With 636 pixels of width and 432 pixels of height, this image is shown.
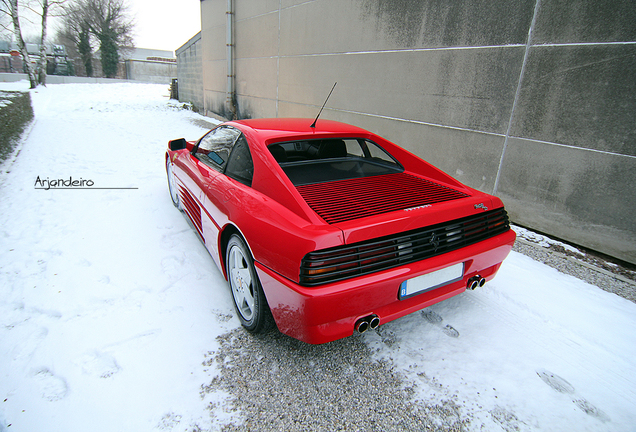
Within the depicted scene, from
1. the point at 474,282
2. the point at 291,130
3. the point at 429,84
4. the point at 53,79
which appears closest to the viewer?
the point at 474,282

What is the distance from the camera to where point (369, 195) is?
86.0 inches

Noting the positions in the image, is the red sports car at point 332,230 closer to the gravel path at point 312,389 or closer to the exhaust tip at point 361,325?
the exhaust tip at point 361,325

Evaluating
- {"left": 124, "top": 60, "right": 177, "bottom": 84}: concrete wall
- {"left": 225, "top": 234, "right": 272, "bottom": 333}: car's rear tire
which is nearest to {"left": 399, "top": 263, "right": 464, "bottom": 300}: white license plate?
{"left": 225, "top": 234, "right": 272, "bottom": 333}: car's rear tire

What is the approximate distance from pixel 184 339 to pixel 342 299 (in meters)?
1.19

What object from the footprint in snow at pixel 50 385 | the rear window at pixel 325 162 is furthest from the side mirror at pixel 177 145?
the footprint in snow at pixel 50 385

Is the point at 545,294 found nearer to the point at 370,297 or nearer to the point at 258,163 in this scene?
the point at 370,297

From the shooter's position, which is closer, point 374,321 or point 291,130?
point 374,321

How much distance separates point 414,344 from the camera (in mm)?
2178

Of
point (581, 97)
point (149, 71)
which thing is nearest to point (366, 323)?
point (581, 97)

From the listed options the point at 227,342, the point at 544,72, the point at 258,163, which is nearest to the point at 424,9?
the point at 544,72

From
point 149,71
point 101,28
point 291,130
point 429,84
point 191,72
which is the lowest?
point 291,130

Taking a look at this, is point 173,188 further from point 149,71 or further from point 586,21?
point 149,71

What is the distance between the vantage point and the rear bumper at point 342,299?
1629 millimetres

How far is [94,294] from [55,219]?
1.89 metres
